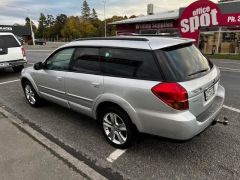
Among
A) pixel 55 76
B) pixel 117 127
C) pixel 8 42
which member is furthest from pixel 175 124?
pixel 8 42

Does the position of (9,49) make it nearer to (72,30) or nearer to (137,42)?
(137,42)

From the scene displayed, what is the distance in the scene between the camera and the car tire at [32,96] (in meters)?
6.04

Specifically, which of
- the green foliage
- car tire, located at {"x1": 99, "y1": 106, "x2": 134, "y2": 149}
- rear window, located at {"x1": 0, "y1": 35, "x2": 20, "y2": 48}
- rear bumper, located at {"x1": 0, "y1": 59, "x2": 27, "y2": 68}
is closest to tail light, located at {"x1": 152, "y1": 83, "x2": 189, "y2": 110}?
car tire, located at {"x1": 99, "y1": 106, "x2": 134, "y2": 149}

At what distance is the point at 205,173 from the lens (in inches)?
129

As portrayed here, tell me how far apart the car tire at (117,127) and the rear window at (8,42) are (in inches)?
302

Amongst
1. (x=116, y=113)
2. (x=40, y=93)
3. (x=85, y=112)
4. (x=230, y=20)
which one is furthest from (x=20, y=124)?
(x=230, y=20)

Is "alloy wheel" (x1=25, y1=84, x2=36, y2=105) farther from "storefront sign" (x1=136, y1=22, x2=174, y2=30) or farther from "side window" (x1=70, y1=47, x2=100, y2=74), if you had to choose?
"storefront sign" (x1=136, y1=22, x2=174, y2=30)

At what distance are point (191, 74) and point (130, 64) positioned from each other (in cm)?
86

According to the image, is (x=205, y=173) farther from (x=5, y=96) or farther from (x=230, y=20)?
(x=230, y=20)

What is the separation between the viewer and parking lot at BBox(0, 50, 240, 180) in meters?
3.35

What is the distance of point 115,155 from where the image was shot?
384 centimetres

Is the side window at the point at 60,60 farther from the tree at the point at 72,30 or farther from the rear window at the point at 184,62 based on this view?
the tree at the point at 72,30

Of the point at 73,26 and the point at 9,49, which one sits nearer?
the point at 9,49

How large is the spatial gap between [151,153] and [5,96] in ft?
17.3
